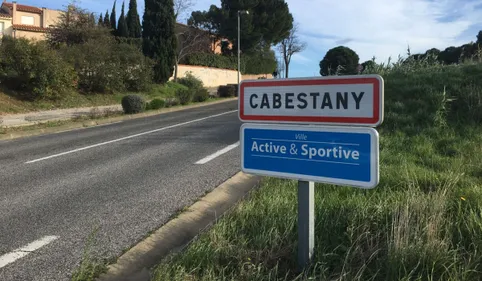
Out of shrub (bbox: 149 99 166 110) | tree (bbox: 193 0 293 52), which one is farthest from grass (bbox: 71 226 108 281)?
tree (bbox: 193 0 293 52)

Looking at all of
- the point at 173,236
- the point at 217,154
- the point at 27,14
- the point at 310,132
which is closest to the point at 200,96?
the point at 217,154

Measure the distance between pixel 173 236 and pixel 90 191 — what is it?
7.25 ft

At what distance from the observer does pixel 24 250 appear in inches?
→ 146

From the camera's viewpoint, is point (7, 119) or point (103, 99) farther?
point (103, 99)

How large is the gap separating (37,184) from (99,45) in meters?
19.8

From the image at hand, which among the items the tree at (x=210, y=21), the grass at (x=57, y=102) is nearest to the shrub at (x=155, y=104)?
the grass at (x=57, y=102)

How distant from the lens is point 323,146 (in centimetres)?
250

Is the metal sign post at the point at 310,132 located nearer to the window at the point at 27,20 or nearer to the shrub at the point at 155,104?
the shrub at the point at 155,104

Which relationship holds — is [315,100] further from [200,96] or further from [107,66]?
[200,96]

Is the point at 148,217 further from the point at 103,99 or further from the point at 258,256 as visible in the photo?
the point at 103,99

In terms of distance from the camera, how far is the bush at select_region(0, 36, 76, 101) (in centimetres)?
1917

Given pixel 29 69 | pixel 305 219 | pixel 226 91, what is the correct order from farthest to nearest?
pixel 226 91 < pixel 29 69 < pixel 305 219

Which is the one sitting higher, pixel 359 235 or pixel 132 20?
pixel 132 20

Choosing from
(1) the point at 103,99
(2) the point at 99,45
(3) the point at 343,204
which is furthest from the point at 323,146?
(2) the point at 99,45
